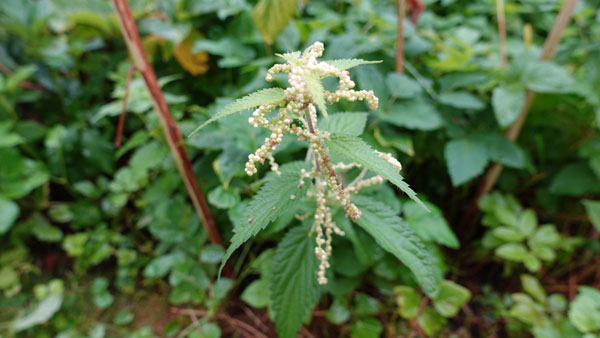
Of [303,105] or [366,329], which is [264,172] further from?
[366,329]

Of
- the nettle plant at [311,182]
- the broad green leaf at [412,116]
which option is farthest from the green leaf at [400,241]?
the broad green leaf at [412,116]

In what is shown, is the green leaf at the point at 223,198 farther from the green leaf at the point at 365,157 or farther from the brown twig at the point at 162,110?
the green leaf at the point at 365,157

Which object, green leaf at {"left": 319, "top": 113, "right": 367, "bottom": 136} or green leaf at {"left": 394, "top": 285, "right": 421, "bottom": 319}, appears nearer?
green leaf at {"left": 319, "top": 113, "right": 367, "bottom": 136}

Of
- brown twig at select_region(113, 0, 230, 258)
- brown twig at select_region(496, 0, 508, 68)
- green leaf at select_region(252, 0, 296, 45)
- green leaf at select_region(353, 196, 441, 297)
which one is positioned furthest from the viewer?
brown twig at select_region(496, 0, 508, 68)

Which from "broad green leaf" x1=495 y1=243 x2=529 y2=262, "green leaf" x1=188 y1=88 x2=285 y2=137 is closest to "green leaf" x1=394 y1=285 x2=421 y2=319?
"broad green leaf" x1=495 y1=243 x2=529 y2=262

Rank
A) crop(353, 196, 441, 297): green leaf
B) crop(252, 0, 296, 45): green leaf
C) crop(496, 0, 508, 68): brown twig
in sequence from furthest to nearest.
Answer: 1. crop(496, 0, 508, 68): brown twig
2. crop(252, 0, 296, 45): green leaf
3. crop(353, 196, 441, 297): green leaf

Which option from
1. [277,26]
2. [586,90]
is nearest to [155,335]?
[277,26]

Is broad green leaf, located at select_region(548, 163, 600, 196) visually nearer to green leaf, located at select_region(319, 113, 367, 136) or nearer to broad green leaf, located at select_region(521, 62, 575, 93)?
broad green leaf, located at select_region(521, 62, 575, 93)
